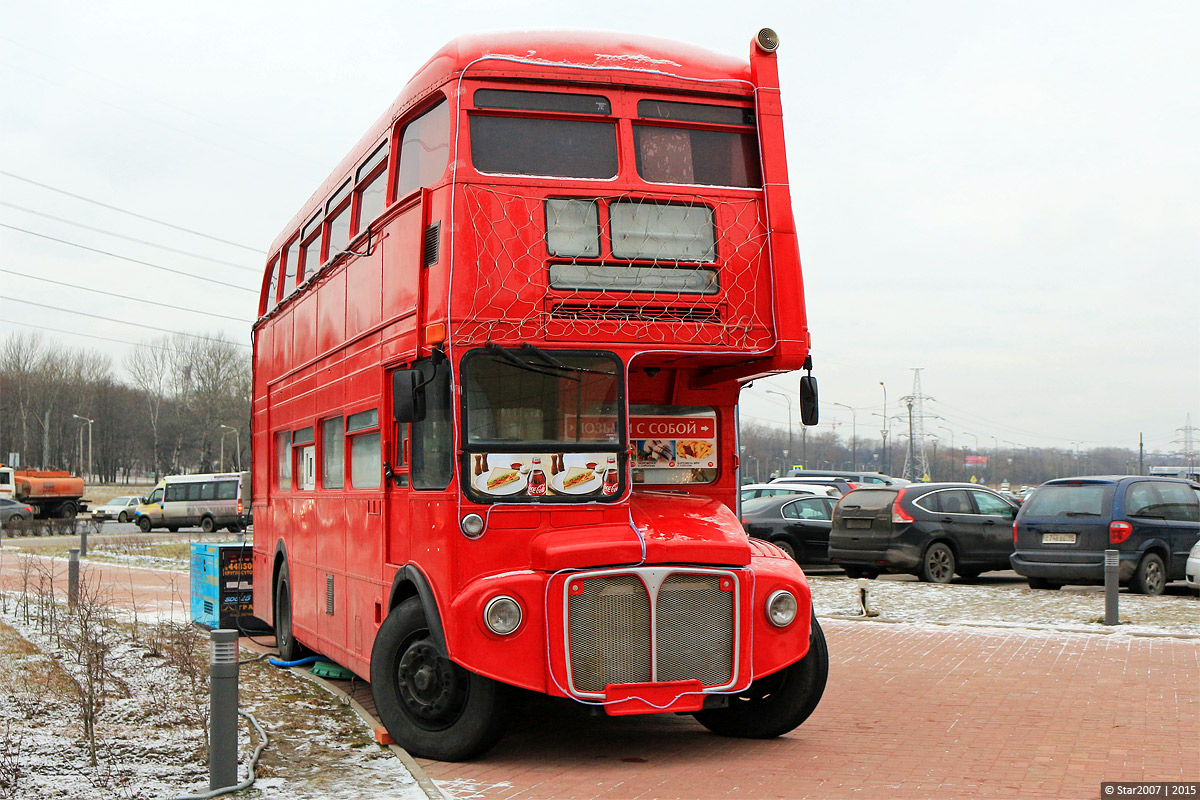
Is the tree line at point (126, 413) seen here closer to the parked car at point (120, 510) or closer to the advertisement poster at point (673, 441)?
the parked car at point (120, 510)

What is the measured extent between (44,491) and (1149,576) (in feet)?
181

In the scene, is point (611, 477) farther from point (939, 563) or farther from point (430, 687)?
point (939, 563)

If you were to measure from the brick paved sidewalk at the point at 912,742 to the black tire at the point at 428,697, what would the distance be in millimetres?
153

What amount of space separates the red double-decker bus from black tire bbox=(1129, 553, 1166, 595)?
992 cm

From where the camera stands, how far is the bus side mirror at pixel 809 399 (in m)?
8.23

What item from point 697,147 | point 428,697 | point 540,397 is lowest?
point 428,697

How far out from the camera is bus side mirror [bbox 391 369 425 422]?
7312 millimetres

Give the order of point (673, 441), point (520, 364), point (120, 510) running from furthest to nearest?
1. point (120, 510)
2. point (673, 441)
3. point (520, 364)

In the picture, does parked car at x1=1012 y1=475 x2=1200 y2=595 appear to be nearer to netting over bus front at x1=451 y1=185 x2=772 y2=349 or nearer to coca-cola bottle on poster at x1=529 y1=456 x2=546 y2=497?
netting over bus front at x1=451 y1=185 x2=772 y2=349

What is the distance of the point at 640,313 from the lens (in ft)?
25.1

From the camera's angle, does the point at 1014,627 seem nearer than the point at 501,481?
No

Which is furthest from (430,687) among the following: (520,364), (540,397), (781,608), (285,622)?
(285,622)

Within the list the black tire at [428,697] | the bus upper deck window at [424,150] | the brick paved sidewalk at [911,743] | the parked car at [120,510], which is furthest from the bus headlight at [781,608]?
the parked car at [120,510]

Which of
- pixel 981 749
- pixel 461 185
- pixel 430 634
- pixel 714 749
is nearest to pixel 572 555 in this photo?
pixel 430 634
